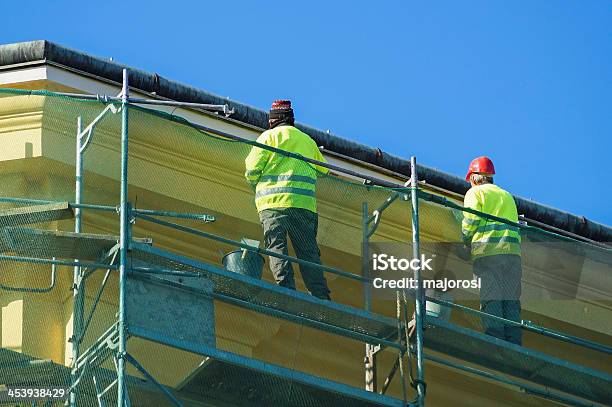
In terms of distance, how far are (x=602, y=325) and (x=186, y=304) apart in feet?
16.9

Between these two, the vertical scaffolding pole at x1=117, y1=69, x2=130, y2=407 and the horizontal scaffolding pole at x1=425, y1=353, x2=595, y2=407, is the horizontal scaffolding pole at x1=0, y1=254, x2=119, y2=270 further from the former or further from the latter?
the horizontal scaffolding pole at x1=425, y1=353, x2=595, y2=407

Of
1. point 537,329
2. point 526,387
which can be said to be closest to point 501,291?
point 537,329

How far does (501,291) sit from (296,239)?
2019 mm

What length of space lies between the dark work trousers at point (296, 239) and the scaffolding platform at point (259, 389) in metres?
1.04

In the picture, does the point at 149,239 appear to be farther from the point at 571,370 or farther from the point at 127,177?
the point at 571,370

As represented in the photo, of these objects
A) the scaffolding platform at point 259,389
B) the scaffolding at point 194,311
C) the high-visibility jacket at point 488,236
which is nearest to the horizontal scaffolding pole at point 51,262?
the scaffolding at point 194,311

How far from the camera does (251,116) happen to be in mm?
19094

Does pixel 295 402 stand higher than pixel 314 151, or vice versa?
pixel 314 151

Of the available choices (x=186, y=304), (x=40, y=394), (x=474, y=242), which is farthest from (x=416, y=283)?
(x=40, y=394)

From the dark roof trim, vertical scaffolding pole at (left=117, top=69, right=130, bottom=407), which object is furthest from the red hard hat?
vertical scaffolding pole at (left=117, top=69, right=130, bottom=407)

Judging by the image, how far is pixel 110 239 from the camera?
1600 cm

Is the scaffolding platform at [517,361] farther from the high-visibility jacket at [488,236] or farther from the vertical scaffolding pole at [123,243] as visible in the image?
the vertical scaffolding pole at [123,243]

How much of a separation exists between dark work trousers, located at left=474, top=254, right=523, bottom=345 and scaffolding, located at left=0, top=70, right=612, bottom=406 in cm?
13

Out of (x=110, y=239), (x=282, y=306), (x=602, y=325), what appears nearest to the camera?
(x=110, y=239)
